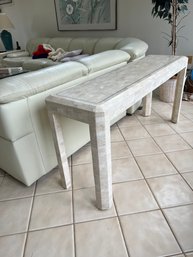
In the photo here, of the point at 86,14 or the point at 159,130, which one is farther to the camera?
the point at 86,14

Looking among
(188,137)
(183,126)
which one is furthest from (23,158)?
(183,126)

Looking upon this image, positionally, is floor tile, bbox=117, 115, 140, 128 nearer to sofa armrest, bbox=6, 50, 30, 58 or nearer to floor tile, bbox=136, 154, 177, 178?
floor tile, bbox=136, 154, 177, 178

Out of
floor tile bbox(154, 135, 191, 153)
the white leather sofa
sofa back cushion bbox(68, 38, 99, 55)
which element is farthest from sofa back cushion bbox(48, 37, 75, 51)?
floor tile bbox(154, 135, 191, 153)

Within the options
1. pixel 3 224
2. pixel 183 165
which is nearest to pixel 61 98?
pixel 3 224

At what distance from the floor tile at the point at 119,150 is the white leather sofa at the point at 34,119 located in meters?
0.30

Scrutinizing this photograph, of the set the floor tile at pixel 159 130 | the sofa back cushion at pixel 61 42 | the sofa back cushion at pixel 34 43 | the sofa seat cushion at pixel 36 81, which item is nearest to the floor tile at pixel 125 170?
the floor tile at pixel 159 130

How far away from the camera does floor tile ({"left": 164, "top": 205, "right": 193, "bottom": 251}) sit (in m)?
1.02

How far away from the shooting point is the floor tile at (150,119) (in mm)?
2186

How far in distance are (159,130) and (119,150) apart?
0.53 meters

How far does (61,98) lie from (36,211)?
737 millimetres

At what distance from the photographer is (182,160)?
158 centimetres

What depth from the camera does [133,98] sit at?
115 cm

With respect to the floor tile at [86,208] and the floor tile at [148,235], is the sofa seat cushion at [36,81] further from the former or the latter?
the floor tile at [148,235]

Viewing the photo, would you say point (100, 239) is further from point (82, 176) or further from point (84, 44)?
point (84, 44)
